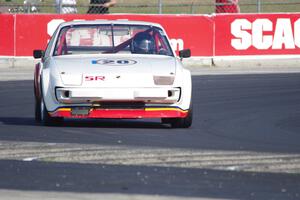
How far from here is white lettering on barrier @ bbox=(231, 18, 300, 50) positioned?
2469 centimetres

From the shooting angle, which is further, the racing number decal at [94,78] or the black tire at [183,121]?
the black tire at [183,121]

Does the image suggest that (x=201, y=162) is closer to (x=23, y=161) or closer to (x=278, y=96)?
(x=23, y=161)

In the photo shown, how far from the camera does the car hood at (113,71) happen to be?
12.3 meters

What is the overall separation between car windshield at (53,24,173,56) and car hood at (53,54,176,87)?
719mm

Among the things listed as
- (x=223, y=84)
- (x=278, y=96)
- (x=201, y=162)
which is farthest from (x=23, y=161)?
(x=223, y=84)

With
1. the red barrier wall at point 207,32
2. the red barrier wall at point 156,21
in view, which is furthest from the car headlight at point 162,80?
the red barrier wall at point 207,32

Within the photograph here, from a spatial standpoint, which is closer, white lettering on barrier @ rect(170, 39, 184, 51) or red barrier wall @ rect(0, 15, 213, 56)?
red barrier wall @ rect(0, 15, 213, 56)

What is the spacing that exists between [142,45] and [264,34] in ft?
37.7

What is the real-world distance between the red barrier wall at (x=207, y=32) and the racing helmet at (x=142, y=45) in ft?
33.6

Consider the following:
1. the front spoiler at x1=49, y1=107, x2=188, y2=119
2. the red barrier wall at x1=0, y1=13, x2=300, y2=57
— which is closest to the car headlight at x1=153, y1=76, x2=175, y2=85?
the front spoiler at x1=49, y1=107, x2=188, y2=119

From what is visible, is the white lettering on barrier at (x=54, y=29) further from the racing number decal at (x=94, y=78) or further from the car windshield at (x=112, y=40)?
the racing number decal at (x=94, y=78)

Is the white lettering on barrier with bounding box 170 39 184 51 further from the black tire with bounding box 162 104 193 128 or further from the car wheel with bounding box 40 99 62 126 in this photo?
the car wheel with bounding box 40 99 62 126

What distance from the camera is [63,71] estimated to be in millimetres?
12438

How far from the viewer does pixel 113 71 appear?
40.8ft
